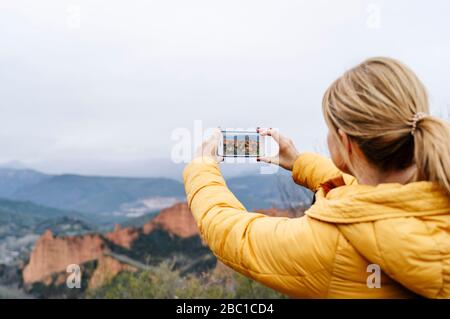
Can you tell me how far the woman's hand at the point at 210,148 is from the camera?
1099mm

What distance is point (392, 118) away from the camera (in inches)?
33.9

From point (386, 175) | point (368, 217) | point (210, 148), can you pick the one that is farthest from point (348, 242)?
point (210, 148)

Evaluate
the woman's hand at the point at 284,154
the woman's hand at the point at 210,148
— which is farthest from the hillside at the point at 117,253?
the woman's hand at the point at 210,148

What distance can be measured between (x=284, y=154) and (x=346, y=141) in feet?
1.37

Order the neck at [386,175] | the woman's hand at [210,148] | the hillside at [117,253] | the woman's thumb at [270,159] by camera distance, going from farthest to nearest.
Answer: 1. the hillside at [117,253]
2. the woman's thumb at [270,159]
3. the woman's hand at [210,148]
4. the neck at [386,175]

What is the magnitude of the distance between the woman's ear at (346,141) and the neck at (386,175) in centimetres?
5

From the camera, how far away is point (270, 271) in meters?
0.88

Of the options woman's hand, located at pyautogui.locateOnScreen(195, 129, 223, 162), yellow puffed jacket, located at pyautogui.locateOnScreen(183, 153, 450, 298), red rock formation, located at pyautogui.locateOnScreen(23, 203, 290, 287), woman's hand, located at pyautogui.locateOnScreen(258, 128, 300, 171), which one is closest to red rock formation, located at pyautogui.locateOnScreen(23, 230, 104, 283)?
red rock formation, located at pyautogui.locateOnScreen(23, 203, 290, 287)

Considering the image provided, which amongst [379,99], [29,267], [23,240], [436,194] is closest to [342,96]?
[379,99]

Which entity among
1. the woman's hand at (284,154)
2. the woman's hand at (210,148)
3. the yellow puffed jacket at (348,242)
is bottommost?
the yellow puffed jacket at (348,242)

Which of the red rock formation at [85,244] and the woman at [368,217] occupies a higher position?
the red rock formation at [85,244]

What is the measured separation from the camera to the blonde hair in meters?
0.84

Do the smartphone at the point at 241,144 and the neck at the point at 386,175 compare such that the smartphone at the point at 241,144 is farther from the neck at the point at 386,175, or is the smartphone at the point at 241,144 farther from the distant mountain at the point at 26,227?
the distant mountain at the point at 26,227

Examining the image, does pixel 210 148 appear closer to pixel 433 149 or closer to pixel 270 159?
pixel 270 159
